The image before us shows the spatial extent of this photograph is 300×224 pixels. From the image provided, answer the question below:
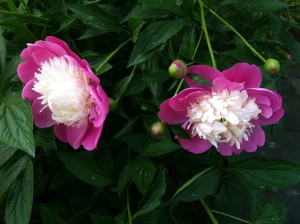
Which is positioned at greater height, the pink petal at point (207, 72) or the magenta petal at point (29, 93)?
the pink petal at point (207, 72)

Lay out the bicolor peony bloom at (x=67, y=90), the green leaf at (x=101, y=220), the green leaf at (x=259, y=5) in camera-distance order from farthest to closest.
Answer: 1. the green leaf at (x=259, y=5)
2. the green leaf at (x=101, y=220)
3. the bicolor peony bloom at (x=67, y=90)

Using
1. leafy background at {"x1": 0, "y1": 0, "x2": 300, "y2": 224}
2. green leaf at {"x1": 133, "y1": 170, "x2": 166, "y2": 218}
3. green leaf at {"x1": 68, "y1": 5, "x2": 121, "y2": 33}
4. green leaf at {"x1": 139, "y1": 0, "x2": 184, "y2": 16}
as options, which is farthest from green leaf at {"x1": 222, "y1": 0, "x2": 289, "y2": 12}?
green leaf at {"x1": 133, "y1": 170, "x2": 166, "y2": 218}

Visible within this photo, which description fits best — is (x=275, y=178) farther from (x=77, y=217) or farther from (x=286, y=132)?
(x=286, y=132)

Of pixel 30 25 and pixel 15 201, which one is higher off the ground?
pixel 30 25

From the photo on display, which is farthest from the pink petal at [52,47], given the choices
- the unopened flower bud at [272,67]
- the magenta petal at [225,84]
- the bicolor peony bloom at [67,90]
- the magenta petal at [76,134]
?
the unopened flower bud at [272,67]

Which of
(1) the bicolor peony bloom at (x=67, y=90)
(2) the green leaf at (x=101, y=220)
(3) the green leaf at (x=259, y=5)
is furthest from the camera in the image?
(3) the green leaf at (x=259, y=5)

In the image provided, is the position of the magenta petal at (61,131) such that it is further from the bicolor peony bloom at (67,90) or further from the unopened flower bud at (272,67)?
the unopened flower bud at (272,67)

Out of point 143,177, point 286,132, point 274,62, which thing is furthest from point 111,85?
point 286,132

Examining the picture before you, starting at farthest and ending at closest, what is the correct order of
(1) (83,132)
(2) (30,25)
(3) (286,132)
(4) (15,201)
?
1. (3) (286,132)
2. (2) (30,25)
3. (4) (15,201)
4. (1) (83,132)

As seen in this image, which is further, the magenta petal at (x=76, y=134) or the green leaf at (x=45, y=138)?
the green leaf at (x=45, y=138)
